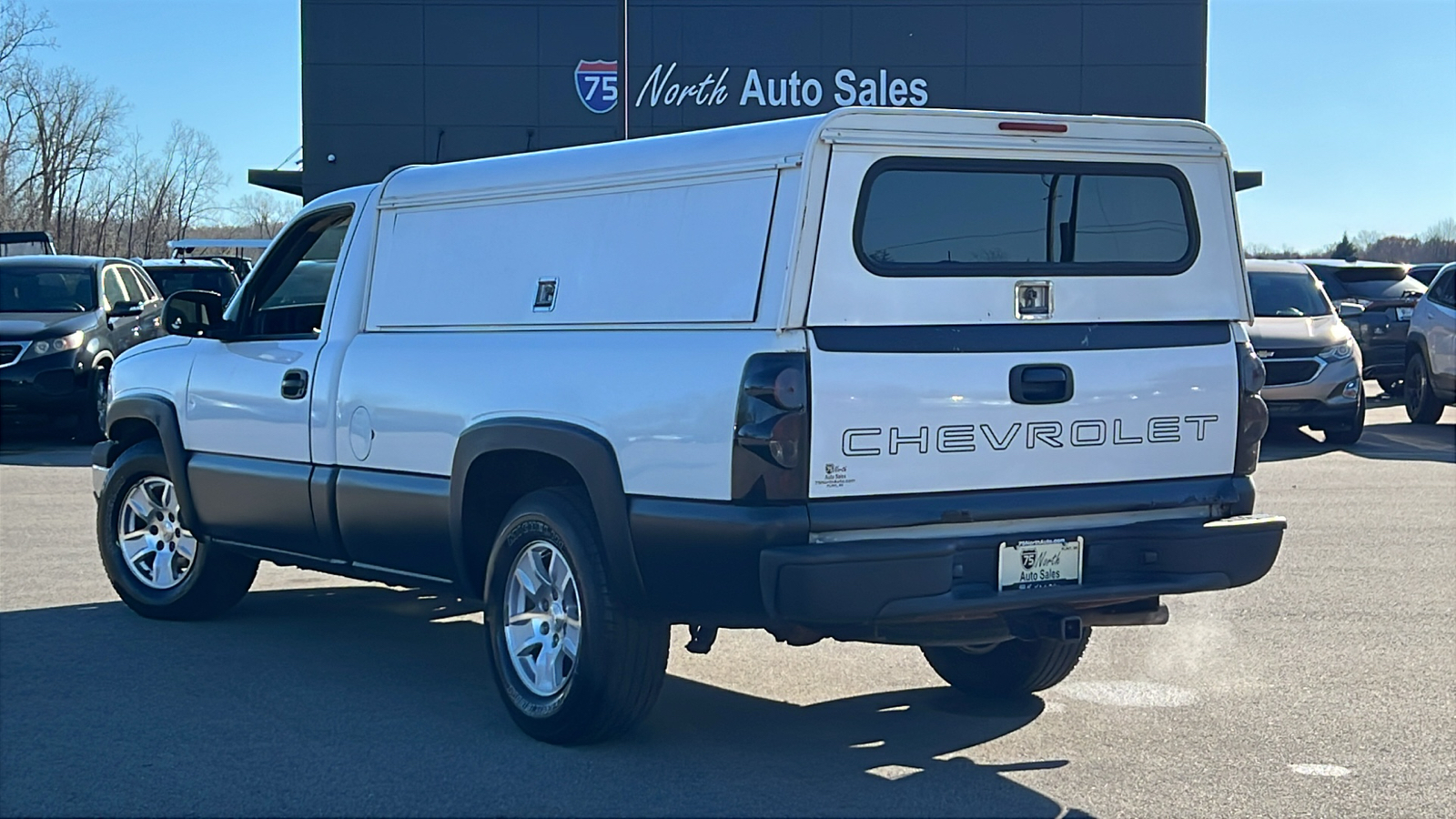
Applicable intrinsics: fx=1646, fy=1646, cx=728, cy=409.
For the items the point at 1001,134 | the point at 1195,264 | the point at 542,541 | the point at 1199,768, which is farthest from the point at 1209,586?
the point at 542,541

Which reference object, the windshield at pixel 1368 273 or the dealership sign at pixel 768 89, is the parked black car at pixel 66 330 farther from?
the dealership sign at pixel 768 89

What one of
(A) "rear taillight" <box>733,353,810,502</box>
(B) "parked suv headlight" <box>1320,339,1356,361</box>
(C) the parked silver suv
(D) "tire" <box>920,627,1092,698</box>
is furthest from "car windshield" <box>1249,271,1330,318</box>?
(A) "rear taillight" <box>733,353,810,502</box>

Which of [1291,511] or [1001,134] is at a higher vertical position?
[1001,134]

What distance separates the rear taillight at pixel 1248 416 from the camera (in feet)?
18.4

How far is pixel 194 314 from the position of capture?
24.9 ft

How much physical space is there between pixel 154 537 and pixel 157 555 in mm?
93

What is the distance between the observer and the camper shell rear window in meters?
5.21

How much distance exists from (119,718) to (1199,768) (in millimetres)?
3794

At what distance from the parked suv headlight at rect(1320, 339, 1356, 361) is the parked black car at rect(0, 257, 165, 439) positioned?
448 inches

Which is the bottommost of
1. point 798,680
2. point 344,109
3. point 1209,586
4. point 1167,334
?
point 798,680

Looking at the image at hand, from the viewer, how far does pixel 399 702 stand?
20.5 ft

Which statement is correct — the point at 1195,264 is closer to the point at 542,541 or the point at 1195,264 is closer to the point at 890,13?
the point at 542,541

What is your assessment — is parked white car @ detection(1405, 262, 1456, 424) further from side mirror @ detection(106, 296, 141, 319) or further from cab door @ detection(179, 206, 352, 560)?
side mirror @ detection(106, 296, 141, 319)

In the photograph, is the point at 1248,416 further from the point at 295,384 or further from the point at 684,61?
the point at 684,61
